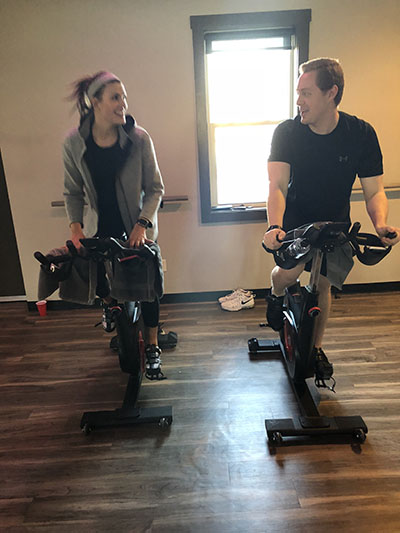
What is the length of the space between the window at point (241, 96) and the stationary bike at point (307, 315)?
1.29 m

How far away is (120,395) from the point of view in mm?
2023

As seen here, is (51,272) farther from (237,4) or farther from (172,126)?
(237,4)

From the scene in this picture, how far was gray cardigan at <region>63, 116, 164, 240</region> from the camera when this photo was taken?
1.71 meters

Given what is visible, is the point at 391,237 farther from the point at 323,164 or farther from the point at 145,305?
the point at 145,305

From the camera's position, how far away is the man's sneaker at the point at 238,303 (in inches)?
115

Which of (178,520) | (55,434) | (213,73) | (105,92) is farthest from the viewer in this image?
(213,73)

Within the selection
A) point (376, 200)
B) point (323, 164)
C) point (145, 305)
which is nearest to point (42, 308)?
point (145, 305)

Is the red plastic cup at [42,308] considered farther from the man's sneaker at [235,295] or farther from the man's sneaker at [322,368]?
the man's sneaker at [322,368]

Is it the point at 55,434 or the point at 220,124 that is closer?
the point at 55,434

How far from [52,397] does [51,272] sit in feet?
2.92

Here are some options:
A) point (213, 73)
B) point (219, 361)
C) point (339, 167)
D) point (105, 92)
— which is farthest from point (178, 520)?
point (213, 73)

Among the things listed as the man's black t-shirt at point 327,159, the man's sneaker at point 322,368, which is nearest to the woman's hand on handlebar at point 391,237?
the man's black t-shirt at point 327,159

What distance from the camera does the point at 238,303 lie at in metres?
2.95

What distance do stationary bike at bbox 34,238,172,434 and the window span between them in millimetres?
1424
